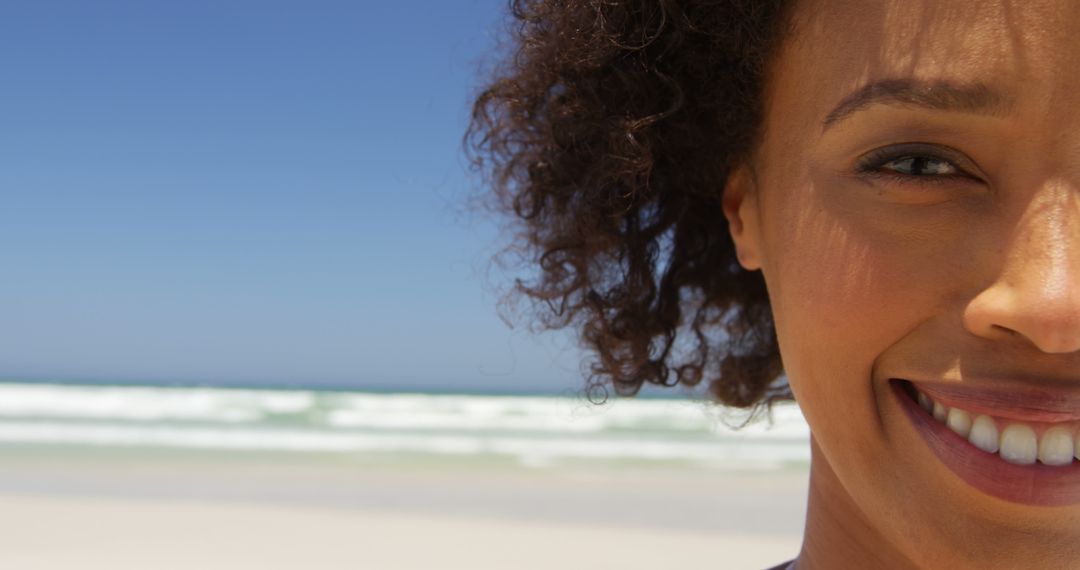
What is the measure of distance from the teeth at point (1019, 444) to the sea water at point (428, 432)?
666 cm

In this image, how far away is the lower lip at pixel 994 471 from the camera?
1282 millimetres

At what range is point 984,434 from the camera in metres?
1.31

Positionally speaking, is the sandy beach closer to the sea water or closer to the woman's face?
the sea water

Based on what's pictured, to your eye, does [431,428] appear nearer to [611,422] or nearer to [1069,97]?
[611,422]

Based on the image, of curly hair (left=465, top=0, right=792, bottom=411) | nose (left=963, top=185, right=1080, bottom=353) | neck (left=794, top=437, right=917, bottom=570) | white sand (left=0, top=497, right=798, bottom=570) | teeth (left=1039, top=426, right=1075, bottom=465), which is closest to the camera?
nose (left=963, top=185, right=1080, bottom=353)

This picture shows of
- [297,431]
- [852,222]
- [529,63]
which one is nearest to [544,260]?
[529,63]

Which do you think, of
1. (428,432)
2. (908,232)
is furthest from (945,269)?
(428,432)

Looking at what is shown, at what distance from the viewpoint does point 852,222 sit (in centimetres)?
140

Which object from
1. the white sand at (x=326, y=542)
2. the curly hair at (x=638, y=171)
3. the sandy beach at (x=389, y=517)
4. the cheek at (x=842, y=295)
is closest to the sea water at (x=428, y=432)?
the sandy beach at (x=389, y=517)

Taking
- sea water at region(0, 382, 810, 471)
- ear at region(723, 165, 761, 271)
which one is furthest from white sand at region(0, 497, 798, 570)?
ear at region(723, 165, 761, 271)

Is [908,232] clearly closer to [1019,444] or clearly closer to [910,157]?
[910,157]

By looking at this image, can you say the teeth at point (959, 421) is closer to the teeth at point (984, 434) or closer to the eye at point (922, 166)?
the teeth at point (984, 434)

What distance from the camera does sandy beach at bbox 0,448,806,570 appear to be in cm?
596

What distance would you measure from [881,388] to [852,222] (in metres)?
0.25
